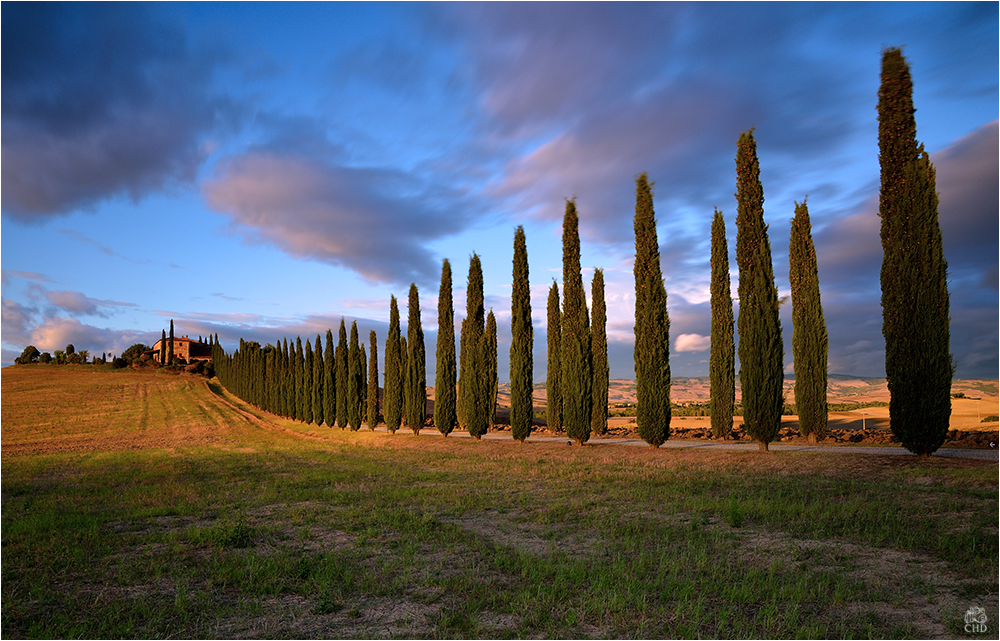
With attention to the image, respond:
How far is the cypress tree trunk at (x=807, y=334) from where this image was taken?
19938 mm

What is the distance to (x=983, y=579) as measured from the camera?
5875 mm

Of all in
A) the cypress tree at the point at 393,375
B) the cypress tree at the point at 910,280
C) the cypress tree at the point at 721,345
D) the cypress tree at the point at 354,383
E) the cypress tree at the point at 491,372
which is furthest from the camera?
the cypress tree at the point at 354,383

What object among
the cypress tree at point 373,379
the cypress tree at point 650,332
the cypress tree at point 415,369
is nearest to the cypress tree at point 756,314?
the cypress tree at point 650,332

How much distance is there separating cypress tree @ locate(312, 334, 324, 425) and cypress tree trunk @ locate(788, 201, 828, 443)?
33263 millimetres

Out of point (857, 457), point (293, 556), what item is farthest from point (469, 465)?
point (857, 457)

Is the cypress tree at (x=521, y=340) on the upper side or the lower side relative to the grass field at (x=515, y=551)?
upper

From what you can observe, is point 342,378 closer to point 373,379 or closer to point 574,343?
point 373,379

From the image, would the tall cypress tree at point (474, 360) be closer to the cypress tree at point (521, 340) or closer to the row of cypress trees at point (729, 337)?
the row of cypress trees at point (729, 337)

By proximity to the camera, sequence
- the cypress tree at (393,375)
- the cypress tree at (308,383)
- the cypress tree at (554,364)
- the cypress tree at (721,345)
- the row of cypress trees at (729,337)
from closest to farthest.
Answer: the row of cypress trees at (729,337)
the cypress tree at (721,345)
the cypress tree at (554,364)
the cypress tree at (393,375)
the cypress tree at (308,383)

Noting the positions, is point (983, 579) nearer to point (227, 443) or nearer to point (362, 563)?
point (362, 563)

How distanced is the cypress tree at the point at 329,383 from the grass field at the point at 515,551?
25042mm

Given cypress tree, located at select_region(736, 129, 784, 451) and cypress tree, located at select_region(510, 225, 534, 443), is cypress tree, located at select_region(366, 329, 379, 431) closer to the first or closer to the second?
cypress tree, located at select_region(510, 225, 534, 443)

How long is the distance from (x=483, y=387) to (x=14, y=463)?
728 inches

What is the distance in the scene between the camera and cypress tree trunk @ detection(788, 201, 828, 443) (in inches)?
785
